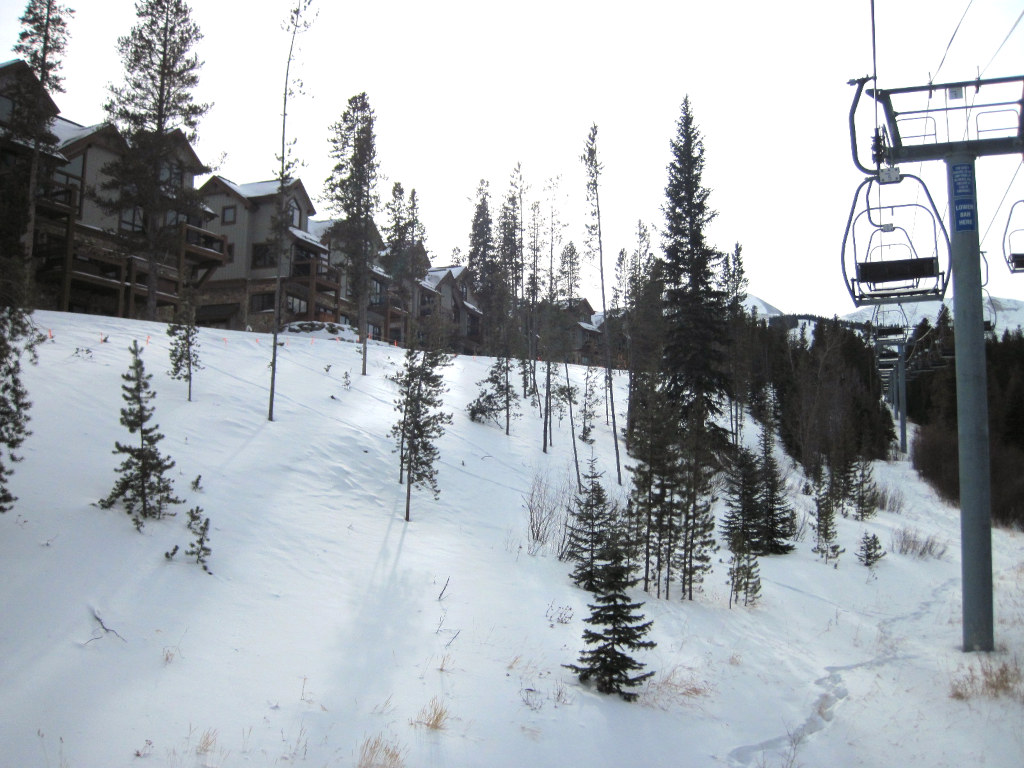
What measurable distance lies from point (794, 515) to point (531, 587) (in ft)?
42.8

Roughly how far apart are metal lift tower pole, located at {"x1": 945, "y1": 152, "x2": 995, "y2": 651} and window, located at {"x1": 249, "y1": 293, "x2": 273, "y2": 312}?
4164 cm

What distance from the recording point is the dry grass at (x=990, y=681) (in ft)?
24.5

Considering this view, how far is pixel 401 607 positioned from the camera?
32.7ft

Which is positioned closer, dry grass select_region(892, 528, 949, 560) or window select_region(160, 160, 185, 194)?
dry grass select_region(892, 528, 949, 560)

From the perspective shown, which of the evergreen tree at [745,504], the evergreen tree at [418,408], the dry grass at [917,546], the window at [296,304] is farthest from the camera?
the window at [296,304]

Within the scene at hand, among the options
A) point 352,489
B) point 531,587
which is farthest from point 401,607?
point 352,489

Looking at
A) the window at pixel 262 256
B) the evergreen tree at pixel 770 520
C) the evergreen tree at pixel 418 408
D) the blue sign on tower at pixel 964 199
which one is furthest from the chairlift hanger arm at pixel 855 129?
the window at pixel 262 256

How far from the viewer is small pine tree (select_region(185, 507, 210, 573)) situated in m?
9.30

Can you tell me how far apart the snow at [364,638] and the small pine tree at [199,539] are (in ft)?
0.59

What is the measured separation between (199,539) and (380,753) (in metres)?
5.46

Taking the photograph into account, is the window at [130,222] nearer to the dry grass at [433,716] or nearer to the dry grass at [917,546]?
the dry grass at [433,716]

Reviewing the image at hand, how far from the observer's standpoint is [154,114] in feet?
91.0

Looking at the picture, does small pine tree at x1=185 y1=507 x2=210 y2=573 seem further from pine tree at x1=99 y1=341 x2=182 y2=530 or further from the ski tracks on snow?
the ski tracks on snow

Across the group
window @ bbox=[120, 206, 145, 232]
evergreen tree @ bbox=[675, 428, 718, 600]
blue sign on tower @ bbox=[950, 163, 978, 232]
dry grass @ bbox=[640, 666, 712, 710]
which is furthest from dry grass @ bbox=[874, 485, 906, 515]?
window @ bbox=[120, 206, 145, 232]
